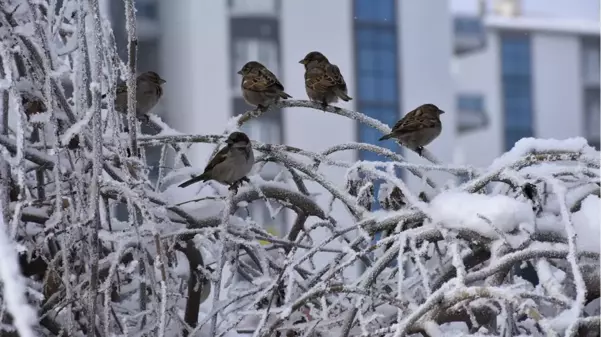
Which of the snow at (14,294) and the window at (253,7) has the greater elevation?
the window at (253,7)

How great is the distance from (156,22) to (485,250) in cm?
859

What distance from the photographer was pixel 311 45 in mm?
9820

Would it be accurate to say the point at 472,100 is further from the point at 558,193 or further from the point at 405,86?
the point at 558,193

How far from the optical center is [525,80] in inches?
491

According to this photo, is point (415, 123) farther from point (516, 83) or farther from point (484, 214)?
Answer: point (516, 83)

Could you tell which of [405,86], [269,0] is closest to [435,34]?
[405,86]

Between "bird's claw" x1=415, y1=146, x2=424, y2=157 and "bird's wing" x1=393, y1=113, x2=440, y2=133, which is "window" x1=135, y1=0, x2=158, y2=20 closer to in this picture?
"bird's wing" x1=393, y1=113, x2=440, y2=133

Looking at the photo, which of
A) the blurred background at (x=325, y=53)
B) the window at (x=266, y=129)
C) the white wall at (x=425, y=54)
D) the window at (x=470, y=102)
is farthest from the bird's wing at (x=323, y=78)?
the window at (x=470, y=102)

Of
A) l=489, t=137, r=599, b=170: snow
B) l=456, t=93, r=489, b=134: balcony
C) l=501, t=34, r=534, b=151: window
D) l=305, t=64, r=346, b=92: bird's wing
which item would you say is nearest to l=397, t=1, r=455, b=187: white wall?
l=456, t=93, r=489, b=134: balcony

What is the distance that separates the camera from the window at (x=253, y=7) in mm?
9695

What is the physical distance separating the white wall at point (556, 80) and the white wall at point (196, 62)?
405 centimetres

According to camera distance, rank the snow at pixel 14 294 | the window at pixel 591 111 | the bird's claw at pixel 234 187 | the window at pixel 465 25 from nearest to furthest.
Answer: the snow at pixel 14 294, the bird's claw at pixel 234 187, the window at pixel 591 111, the window at pixel 465 25

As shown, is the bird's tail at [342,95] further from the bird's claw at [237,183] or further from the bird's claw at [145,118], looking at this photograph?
the bird's claw at [237,183]

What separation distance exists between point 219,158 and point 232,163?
0.18ft
